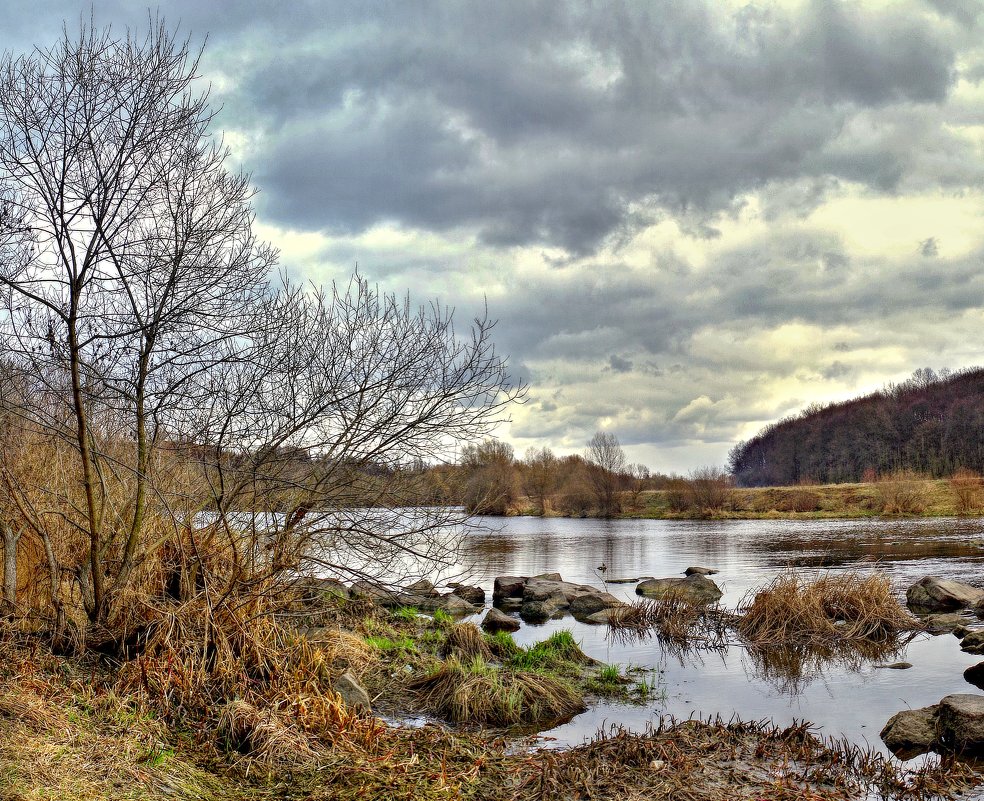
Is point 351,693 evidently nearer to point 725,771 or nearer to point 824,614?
point 725,771

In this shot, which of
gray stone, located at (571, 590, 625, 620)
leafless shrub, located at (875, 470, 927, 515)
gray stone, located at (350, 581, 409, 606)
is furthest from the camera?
leafless shrub, located at (875, 470, 927, 515)

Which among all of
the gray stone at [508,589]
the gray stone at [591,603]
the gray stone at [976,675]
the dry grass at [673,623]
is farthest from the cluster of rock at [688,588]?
the gray stone at [976,675]

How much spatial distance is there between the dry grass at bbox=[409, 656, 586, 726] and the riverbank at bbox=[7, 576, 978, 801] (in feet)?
0.07

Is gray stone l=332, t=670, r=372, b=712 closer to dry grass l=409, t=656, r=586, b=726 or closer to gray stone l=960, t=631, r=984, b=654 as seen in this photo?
dry grass l=409, t=656, r=586, b=726

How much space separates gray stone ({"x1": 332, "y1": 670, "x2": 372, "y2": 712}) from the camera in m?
7.83

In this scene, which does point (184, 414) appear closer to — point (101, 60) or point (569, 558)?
point (101, 60)

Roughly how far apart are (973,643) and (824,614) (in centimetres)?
238

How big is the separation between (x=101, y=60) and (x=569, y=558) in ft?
80.9

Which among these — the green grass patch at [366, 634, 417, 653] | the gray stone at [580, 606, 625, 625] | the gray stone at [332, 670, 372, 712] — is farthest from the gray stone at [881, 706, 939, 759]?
the gray stone at [580, 606, 625, 625]

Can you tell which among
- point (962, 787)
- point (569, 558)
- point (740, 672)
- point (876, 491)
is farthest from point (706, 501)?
point (962, 787)

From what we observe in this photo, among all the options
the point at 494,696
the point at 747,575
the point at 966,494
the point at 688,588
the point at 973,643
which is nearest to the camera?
the point at 494,696

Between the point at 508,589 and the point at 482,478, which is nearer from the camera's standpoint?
the point at 482,478

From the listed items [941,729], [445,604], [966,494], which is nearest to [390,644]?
[445,604]

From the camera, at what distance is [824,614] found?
14.2m
